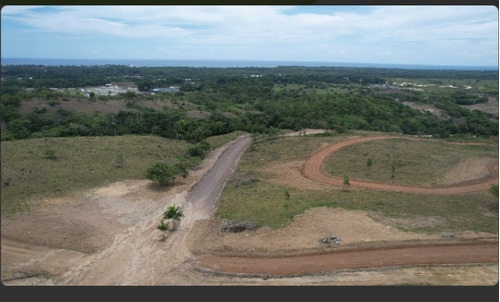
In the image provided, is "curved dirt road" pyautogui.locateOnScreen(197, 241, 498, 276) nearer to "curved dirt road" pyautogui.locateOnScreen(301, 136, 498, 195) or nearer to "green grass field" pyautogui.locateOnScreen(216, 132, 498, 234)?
"green grass field" pyautogui.locateOnScreen(216, 132, 498, 234)

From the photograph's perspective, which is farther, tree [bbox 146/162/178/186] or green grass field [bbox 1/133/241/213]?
tree [bbox 146/162/178/186]

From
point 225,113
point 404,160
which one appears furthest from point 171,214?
point 225,113

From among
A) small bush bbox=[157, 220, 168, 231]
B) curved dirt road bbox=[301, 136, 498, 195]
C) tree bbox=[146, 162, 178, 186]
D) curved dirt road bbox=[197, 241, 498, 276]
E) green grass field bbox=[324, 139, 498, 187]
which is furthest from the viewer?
green grass field bbox=[324, 139, 498, 187]

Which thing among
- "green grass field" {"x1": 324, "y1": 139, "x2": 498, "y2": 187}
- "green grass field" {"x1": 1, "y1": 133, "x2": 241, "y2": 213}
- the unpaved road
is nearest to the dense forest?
"green grass field" {"x1": 1, "y1": 133, "x2": 241, "y2": 213}

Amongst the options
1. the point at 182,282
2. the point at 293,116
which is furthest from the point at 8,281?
the point at 293,116

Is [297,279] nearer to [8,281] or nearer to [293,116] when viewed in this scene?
[8,281]

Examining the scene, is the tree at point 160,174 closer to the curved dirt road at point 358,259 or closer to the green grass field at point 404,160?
the curved dirt road at point 358,259

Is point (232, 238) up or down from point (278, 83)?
down

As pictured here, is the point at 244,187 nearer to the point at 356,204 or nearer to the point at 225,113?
the point at 356,204
